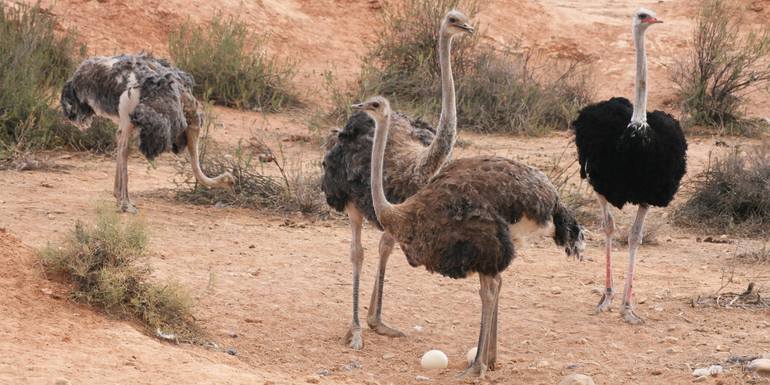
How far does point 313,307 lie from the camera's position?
694cm

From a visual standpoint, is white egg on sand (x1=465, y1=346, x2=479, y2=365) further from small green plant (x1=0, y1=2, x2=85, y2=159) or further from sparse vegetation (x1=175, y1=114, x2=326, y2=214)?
small green plant (x1=0, y1=2, x2=85, y2=159)

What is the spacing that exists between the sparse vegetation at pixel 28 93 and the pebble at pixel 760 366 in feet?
21.5

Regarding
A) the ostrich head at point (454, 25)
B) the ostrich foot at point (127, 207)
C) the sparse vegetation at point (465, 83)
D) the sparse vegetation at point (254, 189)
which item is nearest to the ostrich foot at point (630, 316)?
the ostrich head at point (454, 25)

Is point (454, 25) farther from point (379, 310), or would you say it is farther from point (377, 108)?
point (379, 310)

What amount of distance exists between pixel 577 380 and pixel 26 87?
6.84 meters

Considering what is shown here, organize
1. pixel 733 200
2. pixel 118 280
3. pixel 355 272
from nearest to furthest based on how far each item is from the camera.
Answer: pixel 118 280 → pixel 355 272 → pixel 733 200

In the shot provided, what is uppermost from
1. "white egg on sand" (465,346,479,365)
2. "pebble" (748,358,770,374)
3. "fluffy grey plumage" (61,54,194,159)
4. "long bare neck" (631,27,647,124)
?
"long bare neck" (631,27,647,124)

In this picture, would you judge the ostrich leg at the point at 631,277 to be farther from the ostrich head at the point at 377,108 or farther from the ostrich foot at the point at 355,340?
the ostrich head at the point at 377,108

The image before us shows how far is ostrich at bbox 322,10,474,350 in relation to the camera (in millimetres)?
6148

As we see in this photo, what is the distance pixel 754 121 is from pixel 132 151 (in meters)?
7.00

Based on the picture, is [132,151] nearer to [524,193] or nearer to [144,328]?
[144,328]

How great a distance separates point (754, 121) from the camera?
1357 cm

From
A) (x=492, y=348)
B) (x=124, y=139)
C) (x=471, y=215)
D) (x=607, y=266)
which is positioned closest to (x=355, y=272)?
(x=492, y=348)

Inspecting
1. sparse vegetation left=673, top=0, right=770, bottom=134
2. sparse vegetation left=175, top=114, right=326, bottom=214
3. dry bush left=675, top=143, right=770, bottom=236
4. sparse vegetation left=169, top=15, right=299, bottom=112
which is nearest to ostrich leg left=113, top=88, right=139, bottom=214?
sparse vegetation left=175, top=114, right=326, bottom=214
